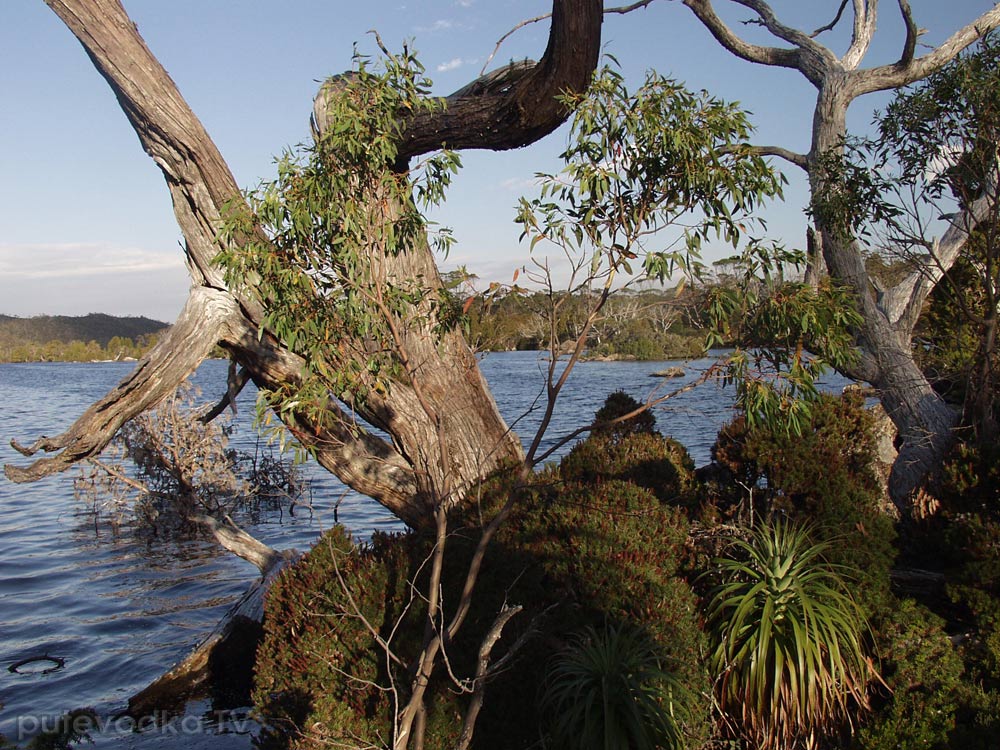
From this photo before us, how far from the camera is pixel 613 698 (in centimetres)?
521

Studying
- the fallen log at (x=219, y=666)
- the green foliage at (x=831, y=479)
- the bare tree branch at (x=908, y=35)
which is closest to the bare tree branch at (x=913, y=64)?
the bare tree branch at (x=908, y=35)

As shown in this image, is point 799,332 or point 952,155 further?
point 952,155

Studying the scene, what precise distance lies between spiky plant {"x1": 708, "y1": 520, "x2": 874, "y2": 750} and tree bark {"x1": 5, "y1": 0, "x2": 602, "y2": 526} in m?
2.25

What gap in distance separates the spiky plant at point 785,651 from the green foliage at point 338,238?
10.5 feet

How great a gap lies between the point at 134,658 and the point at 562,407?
24.4 meters

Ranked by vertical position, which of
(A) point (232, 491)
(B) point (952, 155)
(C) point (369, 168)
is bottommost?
(A) point (232, 491)

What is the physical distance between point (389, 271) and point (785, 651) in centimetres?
488

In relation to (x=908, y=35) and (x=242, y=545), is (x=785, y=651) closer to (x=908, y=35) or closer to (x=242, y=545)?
(x=242, y=545)

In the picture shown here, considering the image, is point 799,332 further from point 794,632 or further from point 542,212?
point 794,632

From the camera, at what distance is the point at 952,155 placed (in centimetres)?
897

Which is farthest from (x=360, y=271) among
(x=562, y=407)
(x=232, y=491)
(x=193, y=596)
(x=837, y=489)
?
(x=562, y=407)

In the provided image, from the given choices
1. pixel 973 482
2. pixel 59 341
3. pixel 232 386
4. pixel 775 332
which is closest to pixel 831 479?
pixel 973 482

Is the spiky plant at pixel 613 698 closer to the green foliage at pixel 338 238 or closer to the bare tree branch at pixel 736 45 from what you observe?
the green foliage at pixel 338 238

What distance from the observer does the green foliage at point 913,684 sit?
19.1 ft
